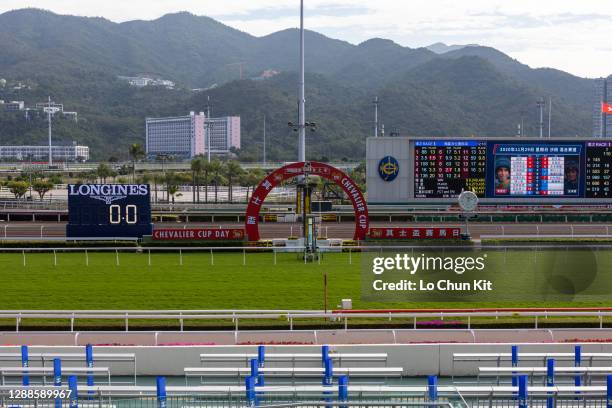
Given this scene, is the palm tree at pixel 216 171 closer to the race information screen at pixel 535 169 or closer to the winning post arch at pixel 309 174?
the race information screen at pixel 535 169

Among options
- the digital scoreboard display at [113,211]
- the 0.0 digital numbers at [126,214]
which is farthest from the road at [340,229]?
the 0.0 digital numbers at [126,214]

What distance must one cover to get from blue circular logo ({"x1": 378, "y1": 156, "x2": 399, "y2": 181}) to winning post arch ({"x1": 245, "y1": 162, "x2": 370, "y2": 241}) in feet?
16.4

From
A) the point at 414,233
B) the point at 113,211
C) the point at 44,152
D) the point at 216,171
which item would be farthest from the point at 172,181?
the point at 44,152

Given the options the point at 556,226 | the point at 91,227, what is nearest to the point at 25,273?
the point at 91,227

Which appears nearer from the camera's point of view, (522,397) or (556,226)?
(522,397)

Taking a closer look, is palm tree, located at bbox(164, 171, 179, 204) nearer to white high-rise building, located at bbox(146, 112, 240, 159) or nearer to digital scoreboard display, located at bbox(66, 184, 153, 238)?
digital scoreboard display, located at bbox(66, 184, 153, 238)

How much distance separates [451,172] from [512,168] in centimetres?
250

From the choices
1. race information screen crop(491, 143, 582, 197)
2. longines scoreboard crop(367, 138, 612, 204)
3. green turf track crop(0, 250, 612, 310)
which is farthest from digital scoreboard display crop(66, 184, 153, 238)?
race information screen crop(491, 143, 582, 197)

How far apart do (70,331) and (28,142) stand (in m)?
140

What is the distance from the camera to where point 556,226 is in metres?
37.4

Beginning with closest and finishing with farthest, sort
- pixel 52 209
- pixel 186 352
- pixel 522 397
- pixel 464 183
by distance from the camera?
pixel 522 397 → pixel 186 352 → pixel 464 183 → pixel 52 209

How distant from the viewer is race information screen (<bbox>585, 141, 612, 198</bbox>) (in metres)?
Result: 34.0

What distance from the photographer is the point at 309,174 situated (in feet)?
94.8

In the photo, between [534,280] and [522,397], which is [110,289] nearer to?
[534,280]
